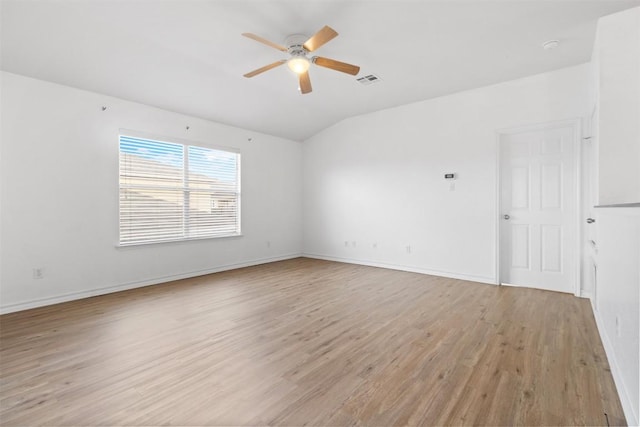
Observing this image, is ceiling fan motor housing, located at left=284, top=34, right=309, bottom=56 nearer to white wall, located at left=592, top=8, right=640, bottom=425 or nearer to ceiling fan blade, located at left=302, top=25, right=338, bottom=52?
ceiling fan blade, located at left=302, top=25, right=338, bottom=52

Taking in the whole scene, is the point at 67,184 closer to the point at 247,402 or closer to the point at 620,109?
the point at 247,402

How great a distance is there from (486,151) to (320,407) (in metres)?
4.24

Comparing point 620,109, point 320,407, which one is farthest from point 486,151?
point 320,407

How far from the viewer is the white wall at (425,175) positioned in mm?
4242

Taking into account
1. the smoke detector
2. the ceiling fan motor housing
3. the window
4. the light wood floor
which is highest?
the smoke detector

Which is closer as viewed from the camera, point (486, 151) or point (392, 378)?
point (392, 378)

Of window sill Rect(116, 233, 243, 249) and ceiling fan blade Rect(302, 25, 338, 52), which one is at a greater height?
ceiling fan blade Rect(302, 25, 338, 52)

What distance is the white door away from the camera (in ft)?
12.9

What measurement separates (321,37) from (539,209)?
12.0 ft

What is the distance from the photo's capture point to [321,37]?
2.71 m

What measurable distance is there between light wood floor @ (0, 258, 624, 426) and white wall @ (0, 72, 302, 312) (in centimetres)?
40

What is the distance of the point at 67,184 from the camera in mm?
3762

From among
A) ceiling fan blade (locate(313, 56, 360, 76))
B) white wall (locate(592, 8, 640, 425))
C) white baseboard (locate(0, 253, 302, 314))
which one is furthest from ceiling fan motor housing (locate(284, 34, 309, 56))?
white baseboard (locate(0, 253, 302, 314))

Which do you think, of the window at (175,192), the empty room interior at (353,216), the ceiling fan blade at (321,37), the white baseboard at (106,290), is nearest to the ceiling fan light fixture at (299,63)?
the empty room interior at (353,216)
